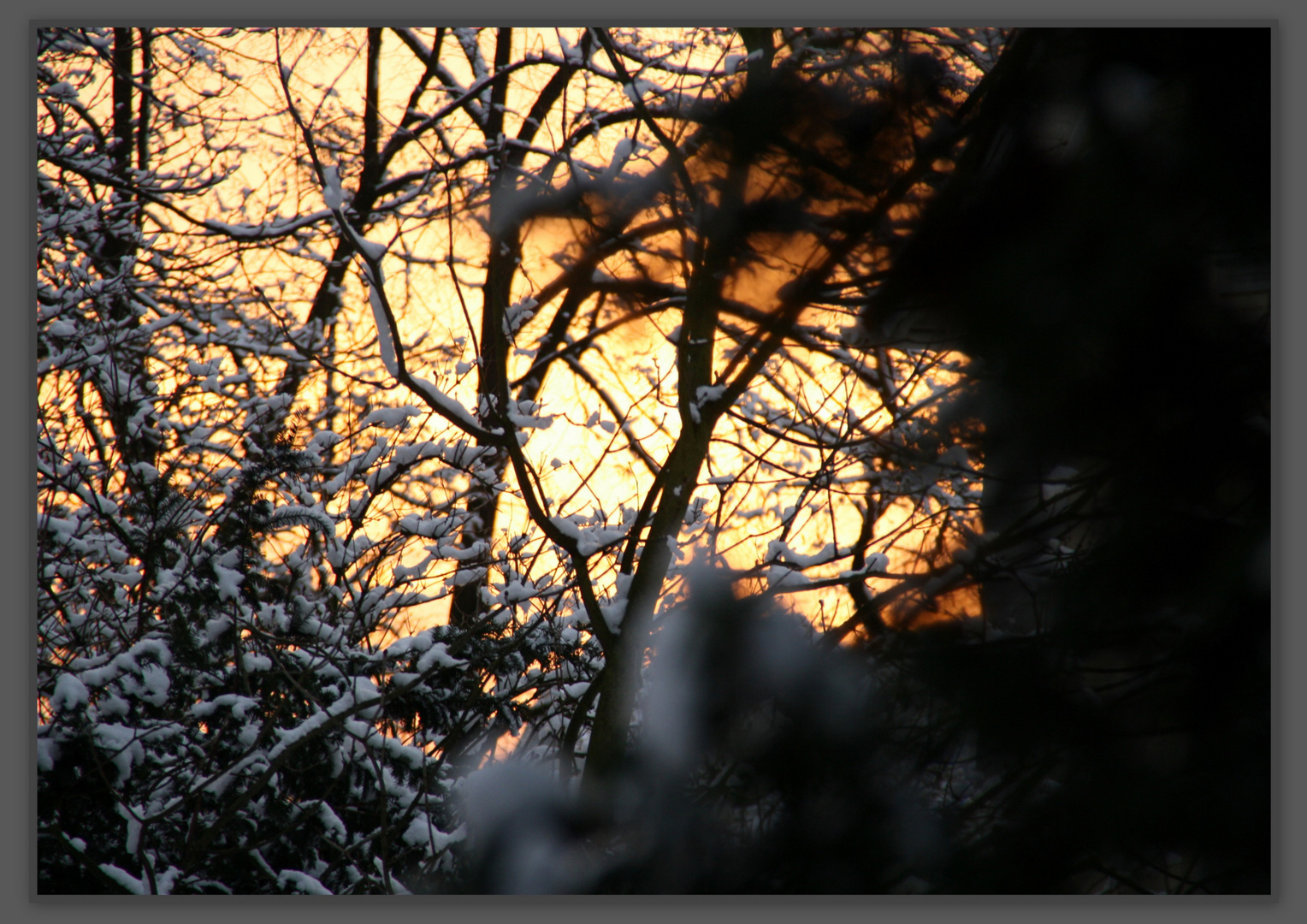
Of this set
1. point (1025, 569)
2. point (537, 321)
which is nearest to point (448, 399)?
point (537, 321)

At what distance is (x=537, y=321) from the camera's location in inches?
63.0

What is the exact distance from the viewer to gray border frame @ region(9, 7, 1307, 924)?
129cm

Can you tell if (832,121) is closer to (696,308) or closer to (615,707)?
(696,308)

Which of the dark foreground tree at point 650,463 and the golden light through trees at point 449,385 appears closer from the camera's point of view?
the dark foreground tree at point 650,463

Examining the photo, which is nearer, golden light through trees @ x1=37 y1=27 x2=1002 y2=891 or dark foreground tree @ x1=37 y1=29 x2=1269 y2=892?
dark foreground tree @ x1=37 y1=29 x2=1269 y2=892

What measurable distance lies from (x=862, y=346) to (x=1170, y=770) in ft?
2.71

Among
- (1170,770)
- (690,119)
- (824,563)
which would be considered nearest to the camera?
(1170,770)

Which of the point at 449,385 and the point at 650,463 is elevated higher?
the point at 449,385
